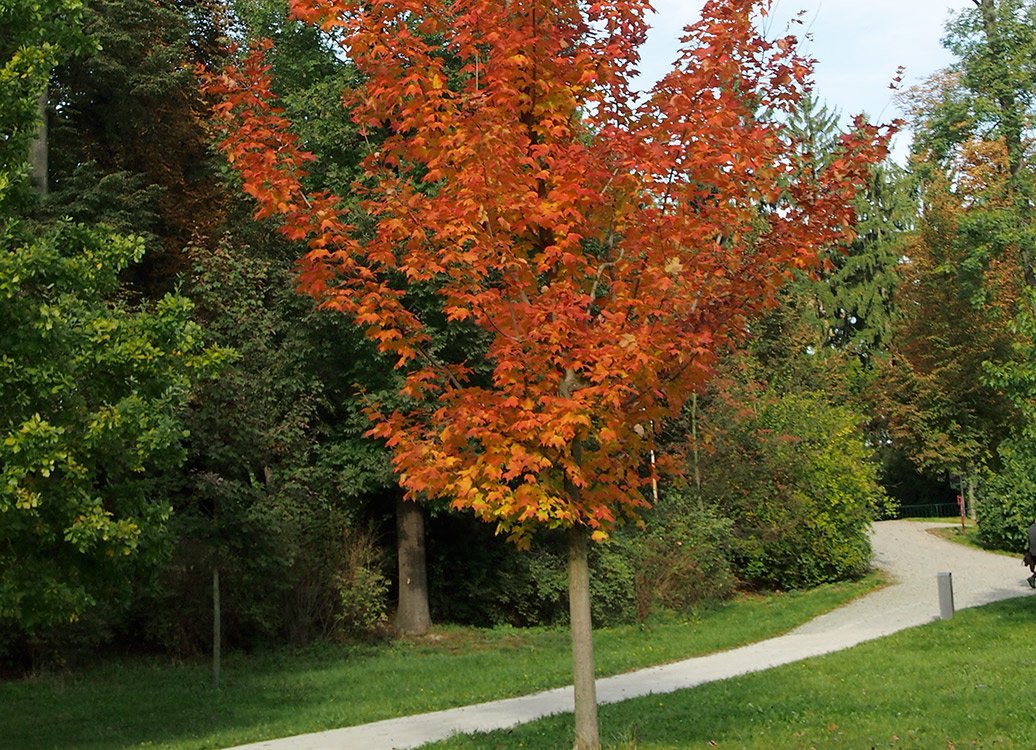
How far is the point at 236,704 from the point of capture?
14984 mm

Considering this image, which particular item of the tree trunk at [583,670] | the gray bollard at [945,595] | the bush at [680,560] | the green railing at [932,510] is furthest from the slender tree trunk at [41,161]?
the green railing at [932,510]

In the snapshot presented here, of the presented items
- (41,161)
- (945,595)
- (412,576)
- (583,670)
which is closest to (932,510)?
(945,595)

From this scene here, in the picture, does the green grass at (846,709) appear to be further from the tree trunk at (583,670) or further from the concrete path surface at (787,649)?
the concrete path surface at (787,649)

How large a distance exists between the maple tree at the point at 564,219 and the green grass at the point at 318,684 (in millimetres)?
6136

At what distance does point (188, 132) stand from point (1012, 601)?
20747 mm

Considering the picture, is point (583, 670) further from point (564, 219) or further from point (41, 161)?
point (41, 161)

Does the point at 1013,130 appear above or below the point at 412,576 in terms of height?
above

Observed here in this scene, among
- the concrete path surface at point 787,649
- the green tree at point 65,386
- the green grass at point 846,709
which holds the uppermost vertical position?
the green tree at point 65,386

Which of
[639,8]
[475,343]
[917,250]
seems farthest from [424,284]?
[917,250]

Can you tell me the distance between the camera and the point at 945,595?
1972 centimetres

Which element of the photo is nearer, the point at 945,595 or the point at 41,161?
the point at 945,595

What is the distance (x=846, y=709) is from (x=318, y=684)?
8344 mm

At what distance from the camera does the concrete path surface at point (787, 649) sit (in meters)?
12.1

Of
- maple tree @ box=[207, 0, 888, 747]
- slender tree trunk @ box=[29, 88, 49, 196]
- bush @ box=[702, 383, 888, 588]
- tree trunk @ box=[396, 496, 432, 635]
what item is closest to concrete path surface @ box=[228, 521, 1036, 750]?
bush @ box=[702, 383, 888, 588]
